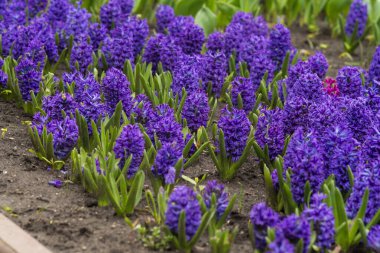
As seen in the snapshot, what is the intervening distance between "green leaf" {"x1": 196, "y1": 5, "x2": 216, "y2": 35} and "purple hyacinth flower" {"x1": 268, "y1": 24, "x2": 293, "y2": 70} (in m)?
0.99

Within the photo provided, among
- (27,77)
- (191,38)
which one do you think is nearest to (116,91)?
(27,77)

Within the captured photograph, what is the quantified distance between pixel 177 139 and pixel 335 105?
1.13 meters

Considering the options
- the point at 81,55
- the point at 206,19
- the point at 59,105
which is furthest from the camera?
the point at 206,19

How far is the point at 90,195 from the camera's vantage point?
4211mm

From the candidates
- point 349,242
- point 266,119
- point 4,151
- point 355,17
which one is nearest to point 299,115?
point 266,119

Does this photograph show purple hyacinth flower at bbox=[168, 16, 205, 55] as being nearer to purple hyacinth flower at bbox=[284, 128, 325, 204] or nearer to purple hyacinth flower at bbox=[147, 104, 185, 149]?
purple hyacinth flower at bbox=[147, 104, 185, 149]

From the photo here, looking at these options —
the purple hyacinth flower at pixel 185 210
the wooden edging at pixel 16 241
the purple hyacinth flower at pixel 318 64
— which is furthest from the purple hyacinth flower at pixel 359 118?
the wooden edging at pixel 16 241

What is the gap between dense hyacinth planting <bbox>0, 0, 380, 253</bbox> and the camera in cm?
364

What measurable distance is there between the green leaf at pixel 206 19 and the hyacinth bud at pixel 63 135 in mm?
2773

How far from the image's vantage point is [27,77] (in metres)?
5.11

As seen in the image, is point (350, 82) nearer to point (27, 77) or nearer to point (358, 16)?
point (358, 16)

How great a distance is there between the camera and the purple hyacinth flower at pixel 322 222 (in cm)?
347

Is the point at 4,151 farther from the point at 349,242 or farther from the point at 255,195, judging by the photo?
the point at 349,242

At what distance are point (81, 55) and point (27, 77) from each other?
0.67 meters
